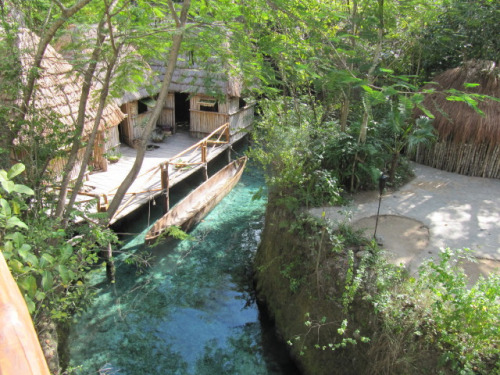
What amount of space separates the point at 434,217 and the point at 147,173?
7.68 metres

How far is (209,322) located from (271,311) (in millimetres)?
1277

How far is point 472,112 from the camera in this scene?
31.2 ft

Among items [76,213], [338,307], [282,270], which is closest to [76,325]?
[76,213]

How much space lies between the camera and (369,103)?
4.76 metres

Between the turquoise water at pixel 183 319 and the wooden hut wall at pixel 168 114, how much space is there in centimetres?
672

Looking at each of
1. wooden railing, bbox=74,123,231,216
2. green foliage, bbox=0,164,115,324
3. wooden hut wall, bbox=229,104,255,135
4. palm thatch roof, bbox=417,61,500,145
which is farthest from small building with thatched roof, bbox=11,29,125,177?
palm thatch roof, bbox=417,61,500,145

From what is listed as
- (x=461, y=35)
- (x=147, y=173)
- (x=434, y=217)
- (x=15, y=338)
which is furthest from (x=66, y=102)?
(x=461, y=35)

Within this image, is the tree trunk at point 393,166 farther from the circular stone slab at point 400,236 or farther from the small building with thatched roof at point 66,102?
the small building with thatched roof at point 66,102

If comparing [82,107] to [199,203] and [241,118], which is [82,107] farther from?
[241,118]

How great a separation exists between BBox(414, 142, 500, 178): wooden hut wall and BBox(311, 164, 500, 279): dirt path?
24cm

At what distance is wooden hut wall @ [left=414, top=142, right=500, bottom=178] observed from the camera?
31.7 feet

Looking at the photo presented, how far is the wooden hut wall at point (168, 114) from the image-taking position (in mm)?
16086

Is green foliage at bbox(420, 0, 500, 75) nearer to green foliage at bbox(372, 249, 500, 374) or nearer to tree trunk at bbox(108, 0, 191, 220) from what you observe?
tree trunk at bbox(108, 0, 191, 220)

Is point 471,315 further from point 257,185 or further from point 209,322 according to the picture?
point 257,185
